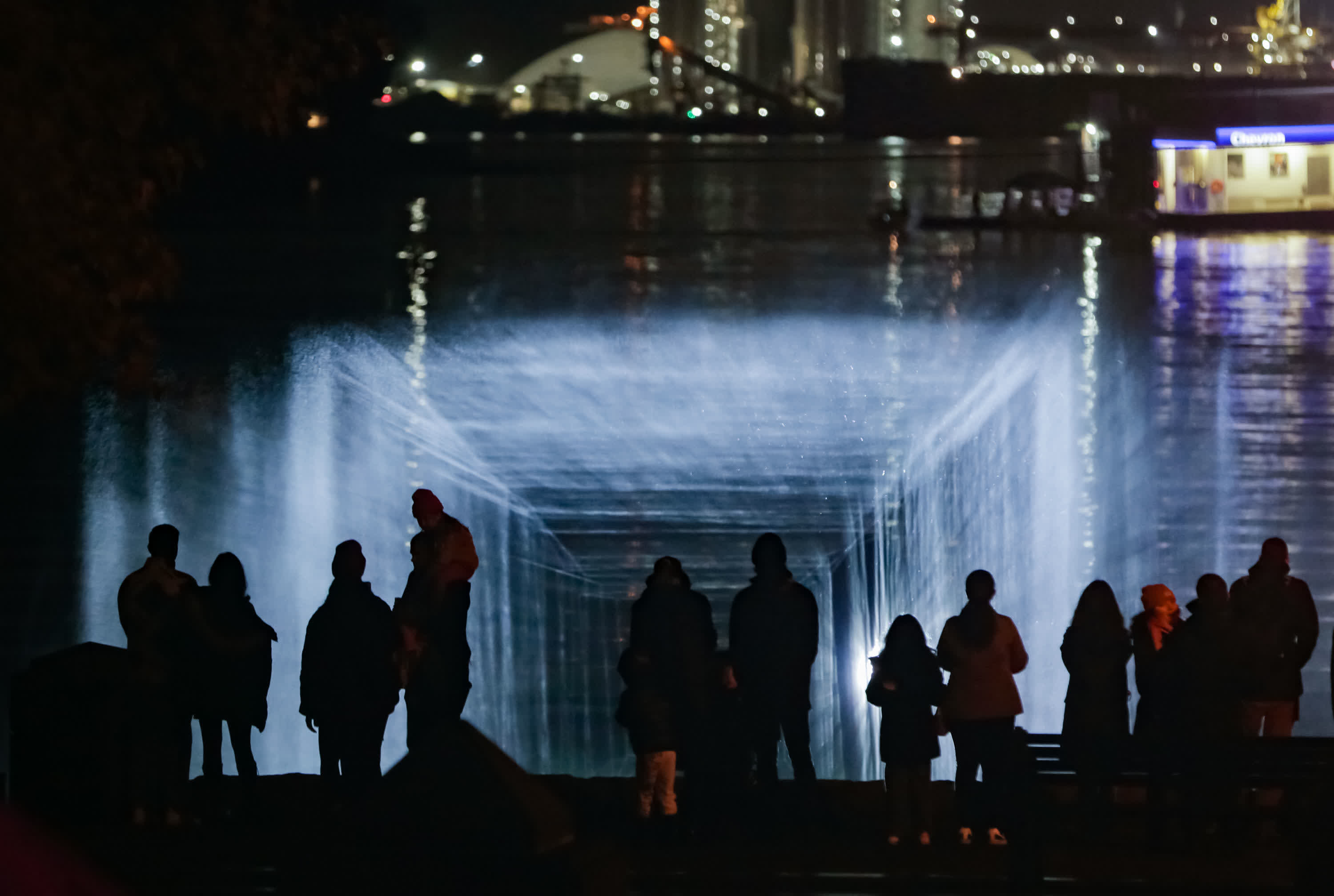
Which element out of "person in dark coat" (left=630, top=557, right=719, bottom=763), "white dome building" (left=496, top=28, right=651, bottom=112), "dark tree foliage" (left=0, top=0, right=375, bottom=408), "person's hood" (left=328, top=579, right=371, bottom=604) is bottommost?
"person in dark coat" (left=630, top=557, right=719, bottom=763)

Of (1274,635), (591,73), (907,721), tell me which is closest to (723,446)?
(1274,635)

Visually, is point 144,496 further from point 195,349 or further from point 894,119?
point 894,119

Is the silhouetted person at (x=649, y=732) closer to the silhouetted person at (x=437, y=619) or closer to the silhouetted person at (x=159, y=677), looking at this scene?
the silhouetted person at (x=437, y=619)

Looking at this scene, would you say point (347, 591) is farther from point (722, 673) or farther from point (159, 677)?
point (722, 673)

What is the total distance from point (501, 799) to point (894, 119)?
144 m

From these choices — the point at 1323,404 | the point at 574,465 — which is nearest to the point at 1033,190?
the point at 1323,404

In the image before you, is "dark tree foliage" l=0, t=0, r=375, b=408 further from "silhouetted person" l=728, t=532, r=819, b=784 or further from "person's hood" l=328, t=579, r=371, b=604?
"silhouetted person" l=728, t=532, r=819, b=784

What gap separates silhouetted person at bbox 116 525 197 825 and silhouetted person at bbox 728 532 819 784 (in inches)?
86.3

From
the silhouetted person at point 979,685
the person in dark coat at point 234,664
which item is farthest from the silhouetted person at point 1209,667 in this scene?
the person in dark coat at point 234,664

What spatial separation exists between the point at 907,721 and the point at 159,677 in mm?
2888

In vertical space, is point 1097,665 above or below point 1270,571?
below

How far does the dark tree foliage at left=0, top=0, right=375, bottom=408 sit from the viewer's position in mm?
7430

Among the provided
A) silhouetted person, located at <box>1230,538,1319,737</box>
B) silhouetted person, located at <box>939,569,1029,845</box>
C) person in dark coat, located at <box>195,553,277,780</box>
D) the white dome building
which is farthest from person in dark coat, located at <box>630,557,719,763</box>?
the white dome building

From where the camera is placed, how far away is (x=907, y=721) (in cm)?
669
